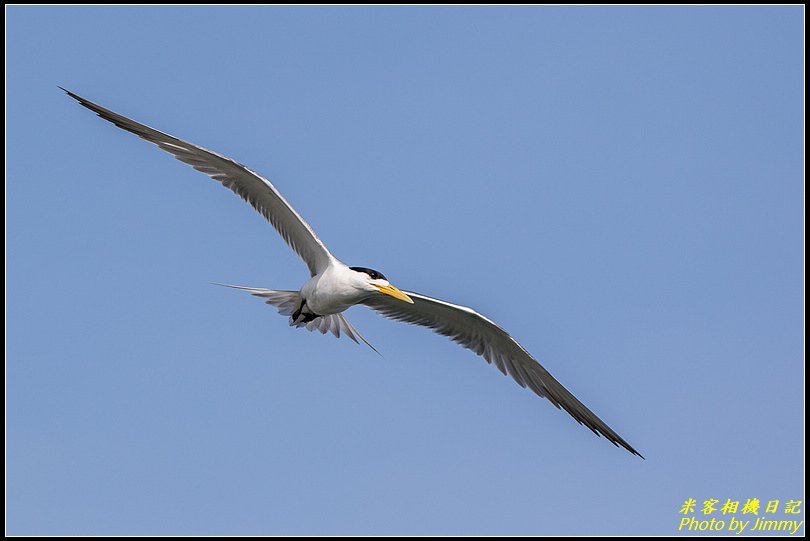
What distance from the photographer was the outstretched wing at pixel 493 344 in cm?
→ 1246

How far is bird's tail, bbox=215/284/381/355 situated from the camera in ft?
42.3

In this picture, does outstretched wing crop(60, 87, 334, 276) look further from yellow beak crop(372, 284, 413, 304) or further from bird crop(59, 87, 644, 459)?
yellow beak crop(372, 284, 413, 304)

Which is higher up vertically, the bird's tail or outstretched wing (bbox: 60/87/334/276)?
outstretched wing (bbox: 60/87/334/276)

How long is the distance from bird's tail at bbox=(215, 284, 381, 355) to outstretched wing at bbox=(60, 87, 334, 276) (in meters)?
0.74

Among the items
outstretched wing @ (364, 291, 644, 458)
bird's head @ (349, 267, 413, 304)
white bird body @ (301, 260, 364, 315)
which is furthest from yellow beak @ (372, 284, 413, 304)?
outstretched wing @ (364, 291, 644, 458)

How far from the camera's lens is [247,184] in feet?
39.4

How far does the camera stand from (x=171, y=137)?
38.0ft

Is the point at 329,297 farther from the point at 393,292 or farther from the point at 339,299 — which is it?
the point at 393,292

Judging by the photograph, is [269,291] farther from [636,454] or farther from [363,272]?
[636,454]

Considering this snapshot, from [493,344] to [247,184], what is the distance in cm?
387

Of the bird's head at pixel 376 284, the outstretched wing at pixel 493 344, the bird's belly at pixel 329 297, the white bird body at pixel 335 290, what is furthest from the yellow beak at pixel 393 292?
the outstretched wing at pixel 493 344

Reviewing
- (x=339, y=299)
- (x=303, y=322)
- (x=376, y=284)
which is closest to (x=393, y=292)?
(x=376, y=284)

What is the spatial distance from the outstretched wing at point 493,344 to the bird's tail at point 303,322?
55 cm

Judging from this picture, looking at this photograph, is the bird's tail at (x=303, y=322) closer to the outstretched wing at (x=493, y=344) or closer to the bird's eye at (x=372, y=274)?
the outstretched wing at (x=493, y=344)
